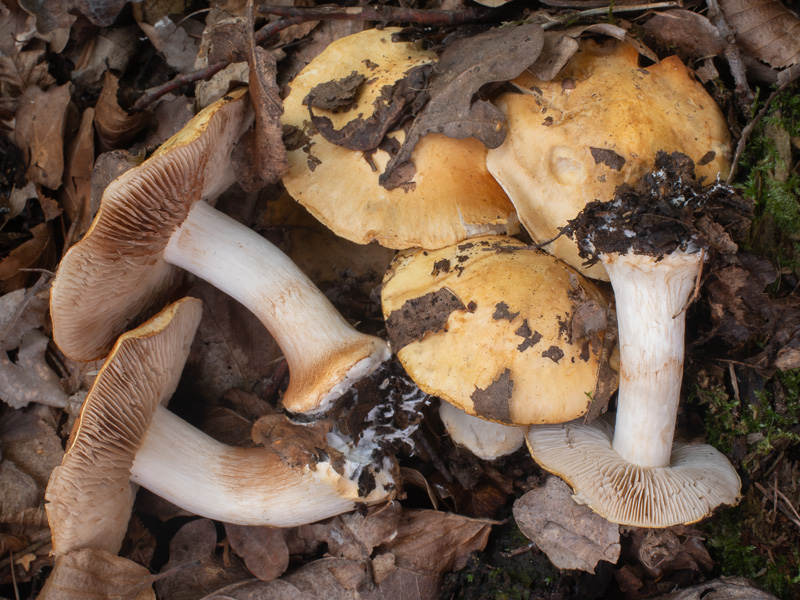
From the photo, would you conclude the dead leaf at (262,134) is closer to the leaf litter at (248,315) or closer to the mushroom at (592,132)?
the leaf litter at (248,315)

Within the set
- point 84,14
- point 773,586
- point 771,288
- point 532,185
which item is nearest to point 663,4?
point 532,185

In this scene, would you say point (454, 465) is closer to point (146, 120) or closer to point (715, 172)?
point (715, 172)

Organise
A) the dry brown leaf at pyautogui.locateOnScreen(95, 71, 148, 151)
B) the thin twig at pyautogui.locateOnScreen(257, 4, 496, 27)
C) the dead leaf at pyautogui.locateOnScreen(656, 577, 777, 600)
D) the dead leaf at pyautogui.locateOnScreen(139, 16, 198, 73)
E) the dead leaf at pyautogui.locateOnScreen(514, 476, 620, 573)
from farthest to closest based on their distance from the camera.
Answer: the dead leaf at pyautogui.locateOnScreen(139, 16, 198, 73)
the dry brown leaf at pyautogui.locateOnScreen(95, 71, 148, 151)
the thin twig at pyautogui.locateOnScreen(257, 4, 496, 27)
the dead leaf at pyautogui.locateOnScreen(514, 476, 620, 573)
the dead leaf at pyautogui.locateOnScreen(656, 577, 777, 600)

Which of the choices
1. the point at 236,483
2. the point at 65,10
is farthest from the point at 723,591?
the point at 65,10

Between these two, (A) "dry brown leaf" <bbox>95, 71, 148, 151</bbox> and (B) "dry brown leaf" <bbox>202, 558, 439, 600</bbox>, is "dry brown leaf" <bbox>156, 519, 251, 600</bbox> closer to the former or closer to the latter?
(B) "dry brown leaf" <bbox>202, 558, 439, 600</bbox>

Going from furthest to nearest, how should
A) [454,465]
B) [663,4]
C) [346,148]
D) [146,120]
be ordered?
[146,120]
[454,465]
[346,148]
[663,4]

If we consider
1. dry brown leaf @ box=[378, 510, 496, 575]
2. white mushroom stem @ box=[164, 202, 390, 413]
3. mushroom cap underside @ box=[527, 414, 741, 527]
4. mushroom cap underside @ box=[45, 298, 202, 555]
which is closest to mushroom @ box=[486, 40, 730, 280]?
mushroom cap underside @ box=[527, 414, 741, 527]
